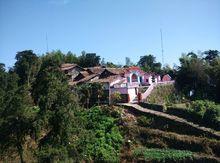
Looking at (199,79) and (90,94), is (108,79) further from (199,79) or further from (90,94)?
(199,79)

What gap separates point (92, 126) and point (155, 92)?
8.36 metres

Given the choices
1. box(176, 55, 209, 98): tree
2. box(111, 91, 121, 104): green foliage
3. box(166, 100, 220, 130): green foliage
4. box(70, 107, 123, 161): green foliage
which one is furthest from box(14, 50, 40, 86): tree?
box(166, 100, 220, 130): green foliage

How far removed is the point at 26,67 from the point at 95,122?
655 inches

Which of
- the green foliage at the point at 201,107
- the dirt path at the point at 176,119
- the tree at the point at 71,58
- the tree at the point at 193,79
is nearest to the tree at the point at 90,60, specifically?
the tree at the point at 71,58

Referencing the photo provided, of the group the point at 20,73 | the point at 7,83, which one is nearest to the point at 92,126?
the point at 7,83

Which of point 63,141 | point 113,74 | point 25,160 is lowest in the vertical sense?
point 25,160

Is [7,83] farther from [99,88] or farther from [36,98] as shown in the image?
[36,98]

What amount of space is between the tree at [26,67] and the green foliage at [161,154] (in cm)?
1859

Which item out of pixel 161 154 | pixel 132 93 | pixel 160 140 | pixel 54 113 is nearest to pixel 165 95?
pixel 132 93

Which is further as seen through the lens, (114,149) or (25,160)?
(114,149)

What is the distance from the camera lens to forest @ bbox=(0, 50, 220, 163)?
2011cm

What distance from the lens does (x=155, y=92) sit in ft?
113

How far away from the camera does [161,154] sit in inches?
987

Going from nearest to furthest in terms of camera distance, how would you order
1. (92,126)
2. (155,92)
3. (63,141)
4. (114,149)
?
(63,141) < (114,149) < (92,126) < (155,92)
